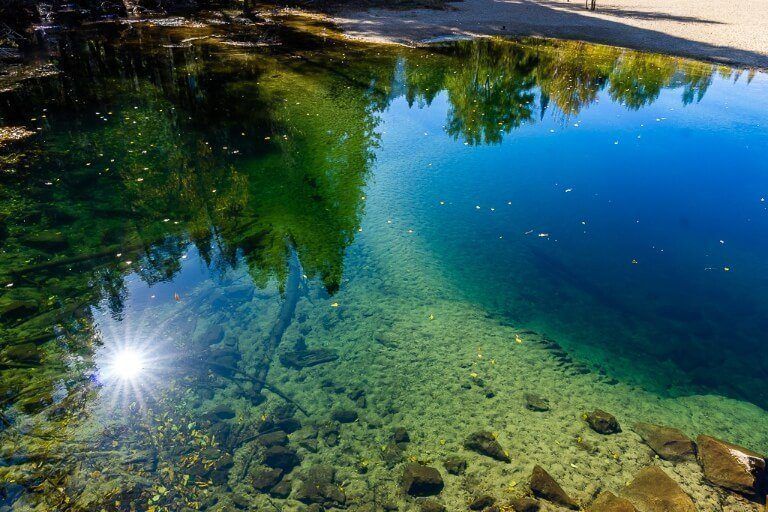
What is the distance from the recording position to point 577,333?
5.91 meters

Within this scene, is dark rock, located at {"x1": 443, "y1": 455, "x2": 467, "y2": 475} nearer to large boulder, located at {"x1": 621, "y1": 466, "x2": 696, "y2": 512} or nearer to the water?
the water

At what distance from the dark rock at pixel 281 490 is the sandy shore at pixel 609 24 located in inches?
677

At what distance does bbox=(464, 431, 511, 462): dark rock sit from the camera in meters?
4.41

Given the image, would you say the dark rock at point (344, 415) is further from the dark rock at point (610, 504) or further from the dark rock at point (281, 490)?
the dark rock at point (610, 504)

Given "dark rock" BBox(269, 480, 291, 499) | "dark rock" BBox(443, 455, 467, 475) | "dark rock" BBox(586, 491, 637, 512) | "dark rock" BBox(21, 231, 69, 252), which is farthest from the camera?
"dark rock" BBox(21, 231, 69, 252)

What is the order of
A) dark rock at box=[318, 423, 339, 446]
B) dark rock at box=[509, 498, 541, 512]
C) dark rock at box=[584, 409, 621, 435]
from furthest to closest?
dark rock at box=[584, 409, 621, 435]
dark rock at box=[318, 423, 339, 446]
dark rock at box=[509, 498, 541, 512]

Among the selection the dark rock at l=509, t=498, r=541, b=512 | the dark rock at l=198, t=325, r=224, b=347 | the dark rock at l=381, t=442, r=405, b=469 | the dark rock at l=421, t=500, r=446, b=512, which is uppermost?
the dark rock at l=198, t=325, r=224, b=347

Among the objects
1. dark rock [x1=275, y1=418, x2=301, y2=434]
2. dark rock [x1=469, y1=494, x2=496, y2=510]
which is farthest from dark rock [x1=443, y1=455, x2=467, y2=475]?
dark rock [x1=275, y1=418, x2=301, y2=434]

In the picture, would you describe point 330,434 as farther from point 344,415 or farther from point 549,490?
point 549,490

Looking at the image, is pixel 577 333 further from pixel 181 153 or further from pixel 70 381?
pixel 181 153

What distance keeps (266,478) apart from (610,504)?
305cm

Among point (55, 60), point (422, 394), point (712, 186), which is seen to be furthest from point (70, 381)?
point (55, 60)

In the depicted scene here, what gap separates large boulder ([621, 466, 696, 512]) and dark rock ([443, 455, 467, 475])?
1.42 metres

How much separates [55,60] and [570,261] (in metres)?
16.5
